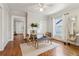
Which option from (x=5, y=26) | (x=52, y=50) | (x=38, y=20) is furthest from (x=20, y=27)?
(x=52, y=50)

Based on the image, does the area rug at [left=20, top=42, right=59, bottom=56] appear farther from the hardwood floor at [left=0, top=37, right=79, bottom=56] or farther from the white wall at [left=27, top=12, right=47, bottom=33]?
the white wall at [left=27, top=12, right=47, bottom=33]

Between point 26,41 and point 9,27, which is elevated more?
point 9,27

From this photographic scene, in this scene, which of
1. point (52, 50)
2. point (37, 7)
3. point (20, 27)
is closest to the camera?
point (37, 7)

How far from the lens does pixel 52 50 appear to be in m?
2.47

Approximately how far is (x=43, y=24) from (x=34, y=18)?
0.27 metres

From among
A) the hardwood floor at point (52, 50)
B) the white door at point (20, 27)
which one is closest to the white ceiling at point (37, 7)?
the white door at point (20, 27)

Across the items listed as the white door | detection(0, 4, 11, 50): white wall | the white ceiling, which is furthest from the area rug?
the white ceiling

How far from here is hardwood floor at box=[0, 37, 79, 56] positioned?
7.38 ft

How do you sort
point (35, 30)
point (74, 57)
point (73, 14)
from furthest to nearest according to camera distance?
point (35, 30)
point (73, 14)
point (74, 57)

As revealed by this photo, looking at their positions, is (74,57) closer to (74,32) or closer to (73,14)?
(74,32)

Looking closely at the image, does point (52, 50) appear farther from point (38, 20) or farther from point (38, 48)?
point (38, 20)

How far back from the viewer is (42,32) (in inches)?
96.3

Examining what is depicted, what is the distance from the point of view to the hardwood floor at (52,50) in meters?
2.25

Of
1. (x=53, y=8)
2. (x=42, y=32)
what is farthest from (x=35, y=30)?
(x=53, y=8)
